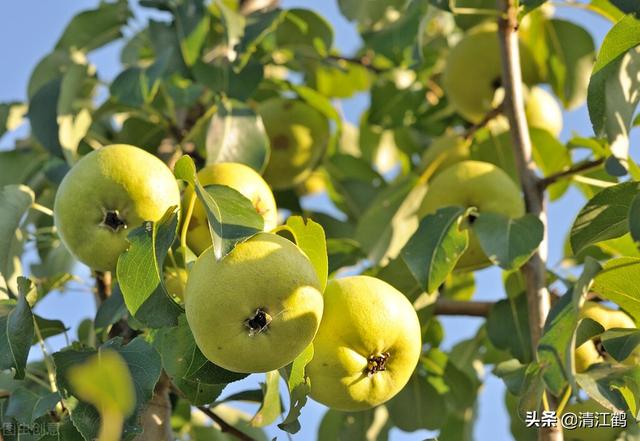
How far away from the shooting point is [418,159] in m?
2.79

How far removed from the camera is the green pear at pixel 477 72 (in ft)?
7.72

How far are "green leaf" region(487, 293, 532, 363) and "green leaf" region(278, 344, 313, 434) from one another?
2.68 feet

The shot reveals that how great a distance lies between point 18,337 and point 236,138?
0.76 meters

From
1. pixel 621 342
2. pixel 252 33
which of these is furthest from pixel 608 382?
pixel 252 33

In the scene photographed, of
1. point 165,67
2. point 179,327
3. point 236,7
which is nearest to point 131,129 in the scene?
point 165,67

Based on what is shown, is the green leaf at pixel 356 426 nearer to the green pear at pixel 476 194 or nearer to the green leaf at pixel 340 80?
the green pear at pixel 476 194

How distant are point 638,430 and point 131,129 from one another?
4.60 feet

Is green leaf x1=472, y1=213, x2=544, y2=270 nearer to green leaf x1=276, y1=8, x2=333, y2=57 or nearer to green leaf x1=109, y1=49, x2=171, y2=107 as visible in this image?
green leaf x1=109, y1=49, x2=171, y2=107

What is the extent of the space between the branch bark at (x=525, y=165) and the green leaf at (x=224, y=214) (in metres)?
0.63

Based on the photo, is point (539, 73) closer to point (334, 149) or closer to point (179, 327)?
point (334, 149)

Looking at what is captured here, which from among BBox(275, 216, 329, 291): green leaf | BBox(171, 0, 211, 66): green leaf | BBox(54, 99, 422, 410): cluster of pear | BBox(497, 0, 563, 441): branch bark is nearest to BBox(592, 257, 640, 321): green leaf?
BBox(497, 0, 563, 441): branch bark

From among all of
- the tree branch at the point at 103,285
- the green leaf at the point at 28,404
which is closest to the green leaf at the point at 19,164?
the tree branch at the point at 103,285

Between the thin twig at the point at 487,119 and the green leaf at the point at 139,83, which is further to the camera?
the thin twig at the point at 487,119

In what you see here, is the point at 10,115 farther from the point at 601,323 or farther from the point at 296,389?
the point at 601,323
